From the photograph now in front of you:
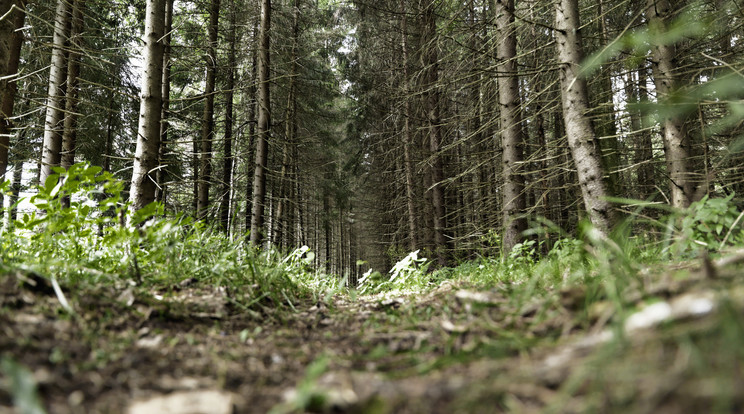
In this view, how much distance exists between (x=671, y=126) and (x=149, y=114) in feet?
21.5

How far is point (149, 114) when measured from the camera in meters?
4.09

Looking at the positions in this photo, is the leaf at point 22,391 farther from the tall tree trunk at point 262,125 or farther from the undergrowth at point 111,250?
the tall tree trunk at point 262,125

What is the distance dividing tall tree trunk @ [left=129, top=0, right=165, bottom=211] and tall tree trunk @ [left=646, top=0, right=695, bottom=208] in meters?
6.06

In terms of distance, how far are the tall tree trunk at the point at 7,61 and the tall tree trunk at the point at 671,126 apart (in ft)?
22.5

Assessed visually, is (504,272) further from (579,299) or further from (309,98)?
(309,98)

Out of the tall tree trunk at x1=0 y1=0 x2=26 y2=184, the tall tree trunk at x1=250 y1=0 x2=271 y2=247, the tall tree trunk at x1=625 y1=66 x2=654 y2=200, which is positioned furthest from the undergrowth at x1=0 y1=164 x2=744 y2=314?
the tall tree trunk at x1=250 y1=0 x2=271 y2=247

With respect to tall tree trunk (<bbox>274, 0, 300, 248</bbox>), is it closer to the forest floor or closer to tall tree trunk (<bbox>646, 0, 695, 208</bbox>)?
tall tree trunk (<bbox>646, 0, 695, 208</bbox>)

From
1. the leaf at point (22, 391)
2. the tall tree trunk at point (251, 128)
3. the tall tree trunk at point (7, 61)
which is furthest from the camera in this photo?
the tall tree trunk at point (251, 128)

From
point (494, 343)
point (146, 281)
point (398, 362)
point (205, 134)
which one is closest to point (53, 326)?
point (146, 281)

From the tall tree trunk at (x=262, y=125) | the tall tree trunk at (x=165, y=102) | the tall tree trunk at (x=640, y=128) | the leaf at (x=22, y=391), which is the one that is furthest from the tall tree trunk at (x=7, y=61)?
the tall tree trunk at (x=640, y=128)

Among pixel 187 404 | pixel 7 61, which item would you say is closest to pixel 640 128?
pixel 187 404

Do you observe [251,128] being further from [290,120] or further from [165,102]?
[165,102]

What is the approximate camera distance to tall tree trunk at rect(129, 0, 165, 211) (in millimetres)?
4029

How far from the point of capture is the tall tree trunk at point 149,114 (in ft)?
13.2
